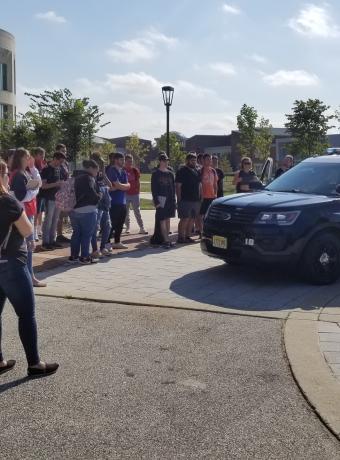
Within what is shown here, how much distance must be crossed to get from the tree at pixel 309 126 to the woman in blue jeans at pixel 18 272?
3396cm

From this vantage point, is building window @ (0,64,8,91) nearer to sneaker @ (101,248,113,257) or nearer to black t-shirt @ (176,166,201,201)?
black t-shirt @ (176,166,201,201)

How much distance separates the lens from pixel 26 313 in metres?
4.47

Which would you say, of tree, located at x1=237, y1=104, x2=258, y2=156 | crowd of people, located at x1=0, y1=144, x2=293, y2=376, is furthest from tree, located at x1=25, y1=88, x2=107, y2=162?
tree, located at x1=237, y1=104, x2=258, y2=156

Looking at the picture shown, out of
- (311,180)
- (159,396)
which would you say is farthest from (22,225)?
(311,180)

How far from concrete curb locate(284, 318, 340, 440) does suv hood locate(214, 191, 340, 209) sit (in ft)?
7.15

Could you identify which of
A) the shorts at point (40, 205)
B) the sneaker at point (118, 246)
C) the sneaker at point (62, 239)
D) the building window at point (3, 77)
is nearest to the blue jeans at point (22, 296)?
the sneaker at point (118, 246)

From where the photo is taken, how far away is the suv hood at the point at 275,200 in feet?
25.7

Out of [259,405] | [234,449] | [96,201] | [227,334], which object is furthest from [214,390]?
[96,201]

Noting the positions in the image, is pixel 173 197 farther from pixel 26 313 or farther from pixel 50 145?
pixel 50 145

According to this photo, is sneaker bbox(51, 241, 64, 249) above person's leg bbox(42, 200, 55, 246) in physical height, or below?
below

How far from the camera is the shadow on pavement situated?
6867mm

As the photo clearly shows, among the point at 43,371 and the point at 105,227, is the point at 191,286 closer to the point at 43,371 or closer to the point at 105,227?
the point at 105,227

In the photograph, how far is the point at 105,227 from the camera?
9.93 meters

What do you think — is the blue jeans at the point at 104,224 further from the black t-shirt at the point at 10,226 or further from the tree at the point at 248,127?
the tree at the point at 248,127
